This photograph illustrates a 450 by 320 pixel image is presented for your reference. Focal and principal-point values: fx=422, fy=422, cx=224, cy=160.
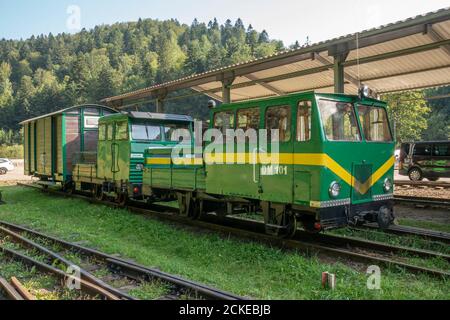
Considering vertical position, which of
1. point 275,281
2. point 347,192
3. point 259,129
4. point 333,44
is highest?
point 333,44

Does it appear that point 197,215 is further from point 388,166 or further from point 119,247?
point 388,166

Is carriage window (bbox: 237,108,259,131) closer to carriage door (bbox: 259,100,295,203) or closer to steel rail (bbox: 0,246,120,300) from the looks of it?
carriage door (bbox: 259,100,295,203)

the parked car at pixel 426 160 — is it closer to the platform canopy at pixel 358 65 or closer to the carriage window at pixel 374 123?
the platform canopy at pixel 358 65

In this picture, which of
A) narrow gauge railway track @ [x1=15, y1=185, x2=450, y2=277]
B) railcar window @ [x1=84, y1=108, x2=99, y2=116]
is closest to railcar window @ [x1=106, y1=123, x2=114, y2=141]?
railcar window @ [x1=84, y1=108, x2=99, y2=116]

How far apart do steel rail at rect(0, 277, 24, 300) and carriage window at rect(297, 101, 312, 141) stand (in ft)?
16.4

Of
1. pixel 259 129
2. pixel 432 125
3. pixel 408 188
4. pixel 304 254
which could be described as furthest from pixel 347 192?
pixel 432 125

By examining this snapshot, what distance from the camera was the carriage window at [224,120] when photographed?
902 centimetres

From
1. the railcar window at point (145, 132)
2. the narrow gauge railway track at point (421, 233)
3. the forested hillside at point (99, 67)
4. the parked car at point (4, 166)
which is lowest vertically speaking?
the narrow gauge railway track at point (421, 233)

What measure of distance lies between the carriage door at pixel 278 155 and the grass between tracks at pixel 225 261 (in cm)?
106

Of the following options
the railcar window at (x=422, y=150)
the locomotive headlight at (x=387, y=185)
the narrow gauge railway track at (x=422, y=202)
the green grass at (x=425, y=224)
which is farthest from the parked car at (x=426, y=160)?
the locomotive headlight at (x=387, y=185)

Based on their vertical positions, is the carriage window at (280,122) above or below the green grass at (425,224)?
above

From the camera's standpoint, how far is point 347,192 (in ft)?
25.2

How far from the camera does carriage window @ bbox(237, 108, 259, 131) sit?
846 centimetres
